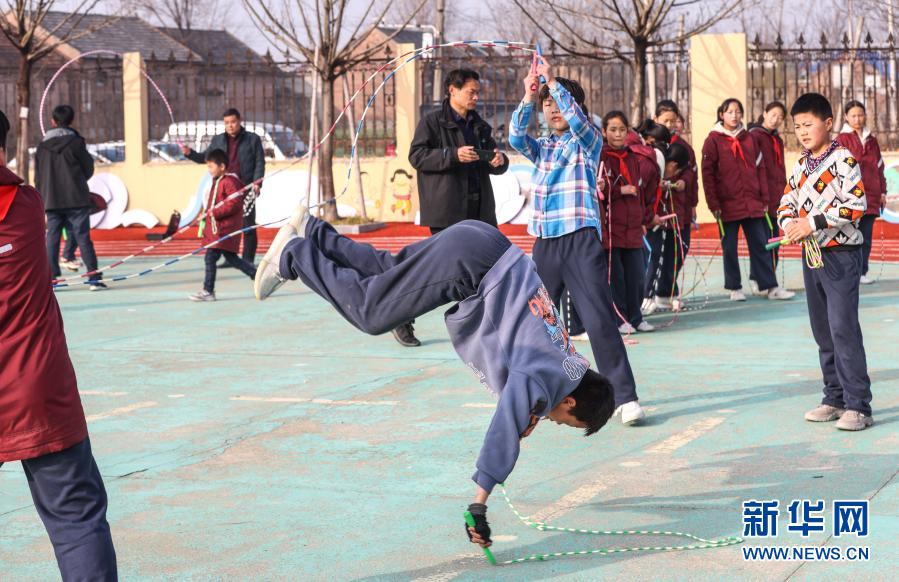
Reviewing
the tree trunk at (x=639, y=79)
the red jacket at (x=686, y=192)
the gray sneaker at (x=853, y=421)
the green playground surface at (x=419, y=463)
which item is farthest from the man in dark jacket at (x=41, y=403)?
the tree trunk at (x=639, y=79)

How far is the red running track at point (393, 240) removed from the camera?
56.2ft

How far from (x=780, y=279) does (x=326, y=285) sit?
942cm

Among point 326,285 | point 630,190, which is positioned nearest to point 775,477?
point 326,285

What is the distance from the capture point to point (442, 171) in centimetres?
909

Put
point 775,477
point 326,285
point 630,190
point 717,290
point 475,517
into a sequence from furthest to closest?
1. point 717,290
2. point 630,190
3. point 775,477
4. point 326,285
5. point 475,517

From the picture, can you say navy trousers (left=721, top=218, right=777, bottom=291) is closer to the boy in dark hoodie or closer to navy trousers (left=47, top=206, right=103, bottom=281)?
navy trousers (left=47, top=206, right=103, bottom=281)

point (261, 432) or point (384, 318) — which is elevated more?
point (384, 318)

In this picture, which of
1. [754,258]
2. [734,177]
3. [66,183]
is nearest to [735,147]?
[734,177]

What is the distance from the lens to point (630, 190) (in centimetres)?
981

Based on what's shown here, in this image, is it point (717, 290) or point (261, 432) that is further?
point (717, 290)

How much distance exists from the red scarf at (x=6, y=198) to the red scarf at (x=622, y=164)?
6.53 m

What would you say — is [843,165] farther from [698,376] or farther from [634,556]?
[634,556]

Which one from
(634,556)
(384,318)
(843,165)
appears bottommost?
(634,556)

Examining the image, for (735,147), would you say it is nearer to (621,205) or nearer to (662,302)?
(662,302)
